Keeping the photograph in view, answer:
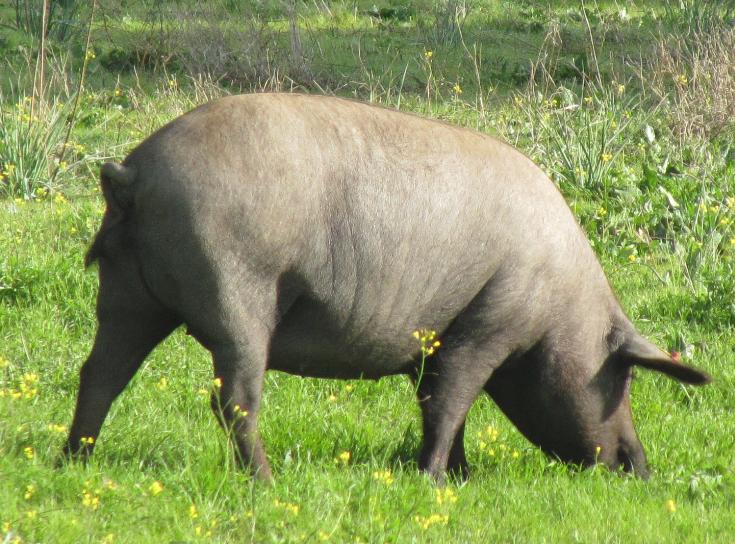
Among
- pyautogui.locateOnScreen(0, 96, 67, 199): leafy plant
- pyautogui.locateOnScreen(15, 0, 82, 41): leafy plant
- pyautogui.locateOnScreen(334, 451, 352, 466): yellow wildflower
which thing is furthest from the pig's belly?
pyautogui.locateOnScreen(15, 0, 82, 41): leafy plant

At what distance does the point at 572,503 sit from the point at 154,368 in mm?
2458

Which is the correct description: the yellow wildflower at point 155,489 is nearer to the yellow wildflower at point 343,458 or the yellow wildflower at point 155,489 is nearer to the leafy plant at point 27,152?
the yellow wildflower at point 343,458

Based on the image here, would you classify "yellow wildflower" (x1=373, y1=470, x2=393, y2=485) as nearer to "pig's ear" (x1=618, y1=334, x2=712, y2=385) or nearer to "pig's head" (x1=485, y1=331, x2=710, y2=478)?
"pig's head" (x1=485, y1=331, x2=710, y2=478)

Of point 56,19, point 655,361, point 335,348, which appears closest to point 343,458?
point 335,348

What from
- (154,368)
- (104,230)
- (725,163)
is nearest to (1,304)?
(154,368)

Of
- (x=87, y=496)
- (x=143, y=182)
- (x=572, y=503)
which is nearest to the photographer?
(x=87, y=496)

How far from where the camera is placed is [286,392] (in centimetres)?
641

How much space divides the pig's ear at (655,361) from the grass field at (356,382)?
1.50 ft

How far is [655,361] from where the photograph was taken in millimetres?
5605

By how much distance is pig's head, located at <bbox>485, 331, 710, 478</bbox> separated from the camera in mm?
5684

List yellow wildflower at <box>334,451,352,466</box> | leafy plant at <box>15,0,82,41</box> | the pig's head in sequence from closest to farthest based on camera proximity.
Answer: yellow wildflower at <box>334,451,352,466</box>
the pig's head
leafy plant at <box>15,0,82,41</box>

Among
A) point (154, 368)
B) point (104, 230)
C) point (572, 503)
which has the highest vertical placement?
point (104, 230)

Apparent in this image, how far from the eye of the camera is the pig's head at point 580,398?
5.68m

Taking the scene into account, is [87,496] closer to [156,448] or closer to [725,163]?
[156,448]
